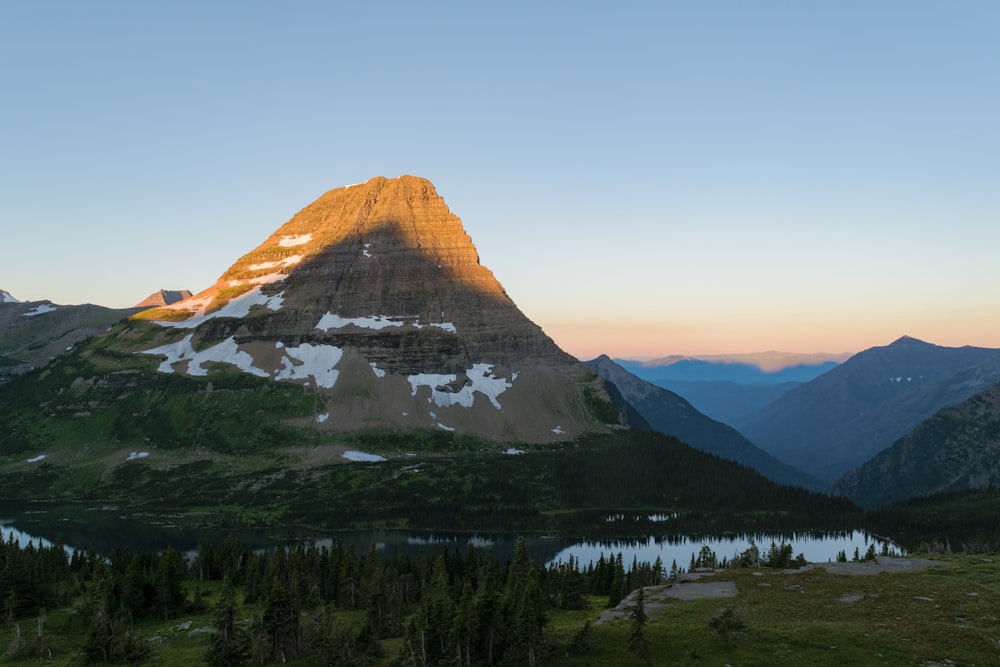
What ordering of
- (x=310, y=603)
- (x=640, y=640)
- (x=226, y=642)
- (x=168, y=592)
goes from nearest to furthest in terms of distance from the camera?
(x=640, y=640) → (x=226, y=642) → (x=310, y=603) → (x=168, y=592)

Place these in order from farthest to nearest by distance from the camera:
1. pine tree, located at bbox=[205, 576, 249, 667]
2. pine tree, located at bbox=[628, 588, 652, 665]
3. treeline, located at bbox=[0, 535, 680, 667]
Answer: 1. pine tree, located at bbox=[205, 576, 249, 667]
2. treeline, located at bbox=[0, 535, 680, 667]
3. pine tree, located at bbox=[628, 588, 652, 665]

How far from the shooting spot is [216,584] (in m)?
127

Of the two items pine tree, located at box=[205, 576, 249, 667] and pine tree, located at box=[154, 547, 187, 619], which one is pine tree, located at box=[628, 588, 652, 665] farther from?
pine tree, located at box=[154, 547, 187, 619]

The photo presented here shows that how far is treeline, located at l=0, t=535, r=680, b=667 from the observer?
216 ft

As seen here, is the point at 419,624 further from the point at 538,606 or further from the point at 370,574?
the point at 370,574

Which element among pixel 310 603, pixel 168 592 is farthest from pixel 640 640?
pixel 168 592

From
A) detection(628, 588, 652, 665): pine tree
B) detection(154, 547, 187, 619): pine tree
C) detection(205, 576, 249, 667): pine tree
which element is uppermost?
detection(628, 588, 652, 665): pine tree

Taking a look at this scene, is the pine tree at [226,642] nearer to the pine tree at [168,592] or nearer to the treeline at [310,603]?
the treeline at [310,603]

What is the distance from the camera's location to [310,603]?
97.4 meters

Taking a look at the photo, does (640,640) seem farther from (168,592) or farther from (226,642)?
(168,592)

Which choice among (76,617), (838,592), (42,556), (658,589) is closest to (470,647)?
(658,589)

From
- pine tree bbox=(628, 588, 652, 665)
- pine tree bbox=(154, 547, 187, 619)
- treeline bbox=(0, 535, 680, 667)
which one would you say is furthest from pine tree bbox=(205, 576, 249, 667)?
pine tree bbox=(628, 588, 652, 665)

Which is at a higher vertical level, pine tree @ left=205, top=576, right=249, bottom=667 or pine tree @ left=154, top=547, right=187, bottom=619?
pine tree @ left=205, top=576, right=249, bottom=667

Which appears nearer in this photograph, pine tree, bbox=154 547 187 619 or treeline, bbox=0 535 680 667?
treeline, bbox=0 535 680 667
